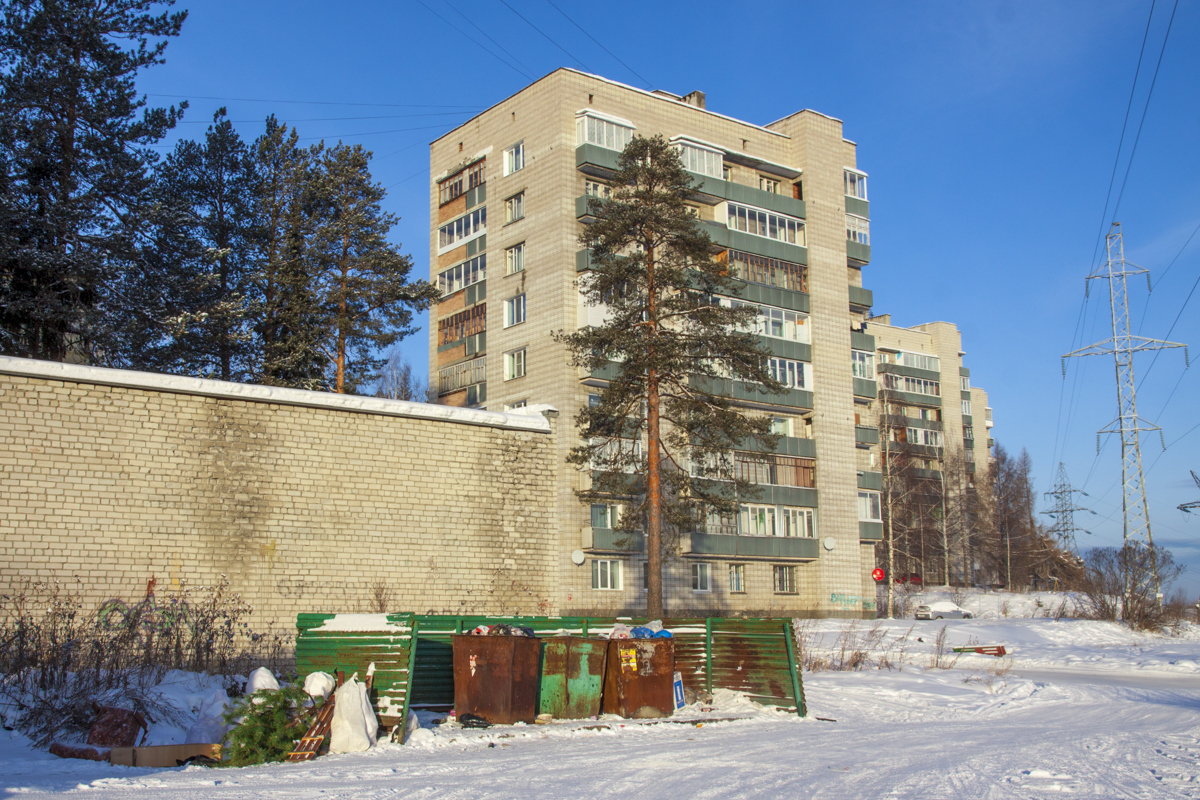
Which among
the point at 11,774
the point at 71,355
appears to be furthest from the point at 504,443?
the point at 11,774

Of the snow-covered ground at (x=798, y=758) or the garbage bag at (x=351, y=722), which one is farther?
the garbage bag at (x=351, y=722)

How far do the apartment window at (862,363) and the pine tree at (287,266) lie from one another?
2900 centimetres

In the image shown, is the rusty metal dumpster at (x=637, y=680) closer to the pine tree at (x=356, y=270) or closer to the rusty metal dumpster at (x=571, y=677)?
the rusty metal dumpster at (x=571, y=677)

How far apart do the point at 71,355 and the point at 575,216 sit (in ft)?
56.4

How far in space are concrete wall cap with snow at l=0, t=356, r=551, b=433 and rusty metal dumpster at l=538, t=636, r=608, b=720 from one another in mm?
12068

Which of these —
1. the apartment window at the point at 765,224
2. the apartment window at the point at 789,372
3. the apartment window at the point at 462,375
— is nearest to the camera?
the apartment window at the point at 462,375

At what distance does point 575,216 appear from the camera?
116 feet

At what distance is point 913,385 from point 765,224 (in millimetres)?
40011

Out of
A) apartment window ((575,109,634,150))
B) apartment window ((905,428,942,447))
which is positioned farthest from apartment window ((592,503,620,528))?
apartment window ((905,428,942,447))

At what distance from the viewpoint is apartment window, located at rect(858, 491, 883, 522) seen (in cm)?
4244

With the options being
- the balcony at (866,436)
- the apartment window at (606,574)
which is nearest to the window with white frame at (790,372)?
the balcony at (866,436)

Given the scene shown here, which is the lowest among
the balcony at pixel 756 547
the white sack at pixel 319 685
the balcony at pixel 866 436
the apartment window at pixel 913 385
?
the white sack at pixel 319 685

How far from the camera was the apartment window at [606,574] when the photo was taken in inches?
1268

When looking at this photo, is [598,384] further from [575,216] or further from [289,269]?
[289,269]
